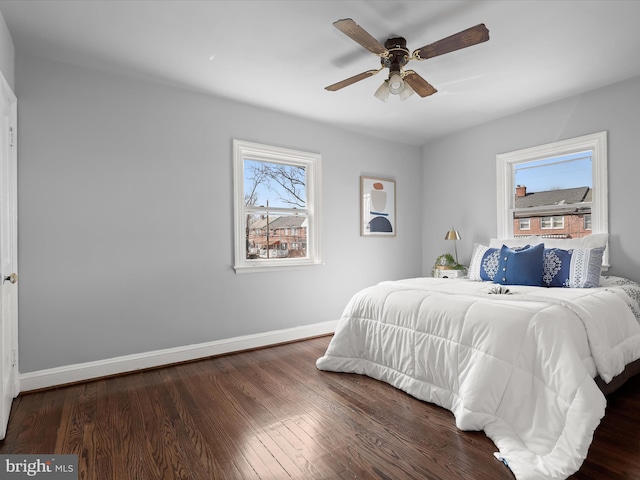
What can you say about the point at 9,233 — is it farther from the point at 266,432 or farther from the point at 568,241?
the point at 568,241

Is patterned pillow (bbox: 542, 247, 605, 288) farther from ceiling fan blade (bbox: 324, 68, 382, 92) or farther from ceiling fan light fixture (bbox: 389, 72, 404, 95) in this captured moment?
ceiling fan blade (bbox: 324, 68, 382, 92)

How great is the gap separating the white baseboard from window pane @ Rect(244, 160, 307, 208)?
1426 millimetres

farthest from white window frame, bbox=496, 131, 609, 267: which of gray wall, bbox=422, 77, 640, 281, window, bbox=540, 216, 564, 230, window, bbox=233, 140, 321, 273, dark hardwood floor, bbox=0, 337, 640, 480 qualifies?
window, bbox=233, 140, 321, 273

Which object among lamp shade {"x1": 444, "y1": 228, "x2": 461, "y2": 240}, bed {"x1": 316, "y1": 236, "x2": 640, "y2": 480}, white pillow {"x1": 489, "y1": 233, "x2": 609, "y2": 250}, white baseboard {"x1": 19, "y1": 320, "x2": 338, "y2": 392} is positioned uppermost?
lamp shade {"x1": 444, "y1": 228, "x2": 461, "y2": 240}

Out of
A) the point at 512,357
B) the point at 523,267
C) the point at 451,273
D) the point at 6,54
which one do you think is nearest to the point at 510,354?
the point at 512,357

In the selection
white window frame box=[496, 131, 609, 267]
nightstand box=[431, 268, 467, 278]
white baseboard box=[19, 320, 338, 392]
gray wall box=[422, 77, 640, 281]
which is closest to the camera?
white baseboard box=[19, 320, 338, 392]

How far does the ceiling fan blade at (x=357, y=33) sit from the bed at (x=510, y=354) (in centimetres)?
171

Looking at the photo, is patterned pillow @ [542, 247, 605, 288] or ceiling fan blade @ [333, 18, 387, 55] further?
patterned pillow @ [542, 247, 605, 288]

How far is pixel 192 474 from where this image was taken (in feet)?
5.26

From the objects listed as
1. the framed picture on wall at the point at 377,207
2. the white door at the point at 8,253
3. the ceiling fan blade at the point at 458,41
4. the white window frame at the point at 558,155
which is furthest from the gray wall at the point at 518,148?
the white door at the point at 8,253

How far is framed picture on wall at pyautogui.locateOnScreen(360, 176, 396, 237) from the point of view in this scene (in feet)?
14.7

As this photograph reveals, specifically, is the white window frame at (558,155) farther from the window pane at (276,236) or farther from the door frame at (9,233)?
the door frame at (9,233)

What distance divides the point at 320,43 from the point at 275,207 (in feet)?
5.85

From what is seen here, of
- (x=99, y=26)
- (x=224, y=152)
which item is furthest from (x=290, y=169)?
(x=99, y=26)
